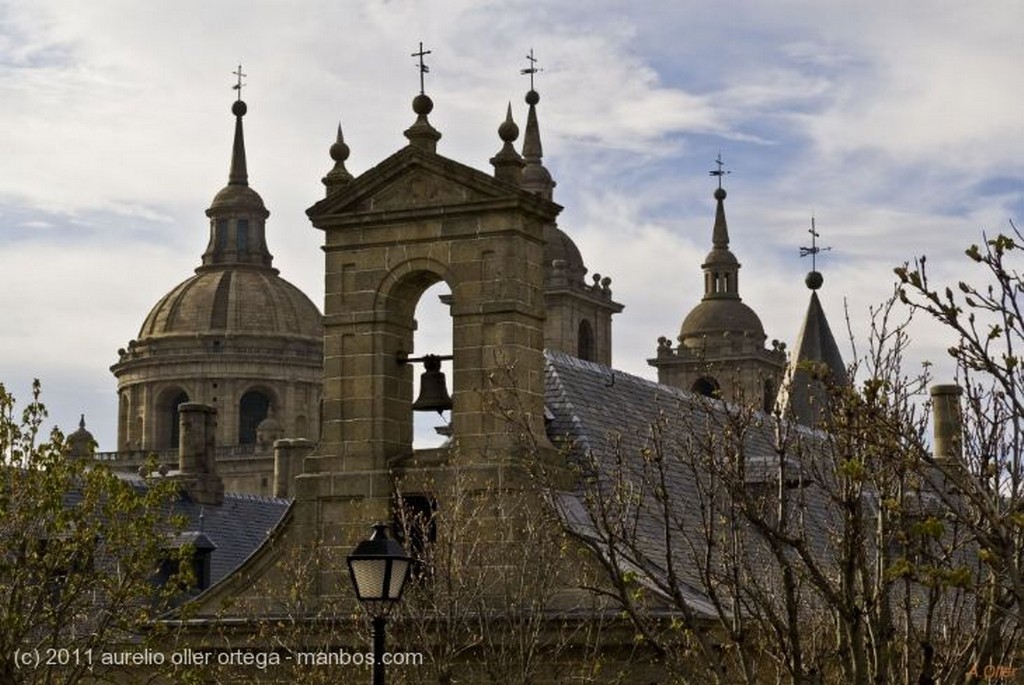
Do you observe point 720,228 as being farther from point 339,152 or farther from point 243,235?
point 339,152

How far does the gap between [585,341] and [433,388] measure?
6781 cm

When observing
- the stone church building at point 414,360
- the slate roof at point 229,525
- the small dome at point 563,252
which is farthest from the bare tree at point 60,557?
the small dome at point 563,252

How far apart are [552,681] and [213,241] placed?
99926mm

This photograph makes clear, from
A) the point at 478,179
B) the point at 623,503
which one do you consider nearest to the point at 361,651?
the point at 478,179

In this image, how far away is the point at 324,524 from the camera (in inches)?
1154

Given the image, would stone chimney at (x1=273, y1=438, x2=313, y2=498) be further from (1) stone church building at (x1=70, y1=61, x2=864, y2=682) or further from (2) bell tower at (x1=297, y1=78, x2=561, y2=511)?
(2) bell tower at (x1=297, y1=78, x2=561, y2=511)

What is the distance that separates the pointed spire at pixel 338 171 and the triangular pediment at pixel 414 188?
43 cm

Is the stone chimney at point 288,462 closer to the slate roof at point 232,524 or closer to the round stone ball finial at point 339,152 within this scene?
the slate roof at point 232,524

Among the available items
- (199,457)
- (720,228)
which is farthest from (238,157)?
(199,457)

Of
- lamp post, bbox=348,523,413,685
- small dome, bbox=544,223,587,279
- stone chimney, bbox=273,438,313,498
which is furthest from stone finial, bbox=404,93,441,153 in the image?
small dome, bbox=544,223,587,279

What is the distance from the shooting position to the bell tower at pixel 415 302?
28281 mm

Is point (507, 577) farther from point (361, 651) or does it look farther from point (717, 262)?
point (717, 262)

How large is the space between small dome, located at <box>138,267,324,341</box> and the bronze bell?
92799mm

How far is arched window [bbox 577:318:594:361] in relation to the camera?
96000mm
